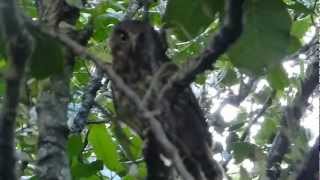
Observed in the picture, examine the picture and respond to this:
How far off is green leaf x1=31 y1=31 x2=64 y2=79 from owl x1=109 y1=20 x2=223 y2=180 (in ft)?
0.20

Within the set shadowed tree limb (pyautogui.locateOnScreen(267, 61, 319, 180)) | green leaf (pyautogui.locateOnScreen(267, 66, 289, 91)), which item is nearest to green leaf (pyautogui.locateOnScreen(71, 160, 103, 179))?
shadowed tree limb (pyautogui.locateOnScreen(267, 61, 319, 180))

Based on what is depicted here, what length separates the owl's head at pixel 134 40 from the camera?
27.2 inches

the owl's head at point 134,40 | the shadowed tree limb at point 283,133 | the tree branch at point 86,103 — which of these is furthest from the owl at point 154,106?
the tree branch at point 86,103

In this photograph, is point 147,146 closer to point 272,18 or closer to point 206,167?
point 206,167

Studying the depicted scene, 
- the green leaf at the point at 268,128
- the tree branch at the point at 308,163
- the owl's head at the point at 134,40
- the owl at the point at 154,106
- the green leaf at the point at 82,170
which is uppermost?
the owl's head at the point at 134,40

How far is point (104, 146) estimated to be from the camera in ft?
3.80

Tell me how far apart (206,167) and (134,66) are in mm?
132

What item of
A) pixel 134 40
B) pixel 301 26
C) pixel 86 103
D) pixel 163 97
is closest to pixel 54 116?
pixel 86 103

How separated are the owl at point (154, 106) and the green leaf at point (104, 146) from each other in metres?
0.46

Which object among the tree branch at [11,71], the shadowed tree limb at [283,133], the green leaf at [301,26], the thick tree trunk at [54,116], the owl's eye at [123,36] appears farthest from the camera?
the green leaf at [301,26]

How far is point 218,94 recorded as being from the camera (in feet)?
4.94

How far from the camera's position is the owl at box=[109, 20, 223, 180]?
620 millimetres

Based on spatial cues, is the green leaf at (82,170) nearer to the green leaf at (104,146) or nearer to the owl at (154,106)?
the green leaf at (104,146)

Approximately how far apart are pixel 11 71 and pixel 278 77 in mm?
386
